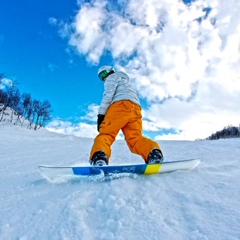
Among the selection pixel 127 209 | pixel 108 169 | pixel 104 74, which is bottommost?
pixel 127 209

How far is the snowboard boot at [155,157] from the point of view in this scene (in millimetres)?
2611

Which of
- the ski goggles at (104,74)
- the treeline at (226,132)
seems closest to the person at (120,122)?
the ski goggles at (104,74)

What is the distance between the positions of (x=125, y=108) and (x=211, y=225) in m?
1.95

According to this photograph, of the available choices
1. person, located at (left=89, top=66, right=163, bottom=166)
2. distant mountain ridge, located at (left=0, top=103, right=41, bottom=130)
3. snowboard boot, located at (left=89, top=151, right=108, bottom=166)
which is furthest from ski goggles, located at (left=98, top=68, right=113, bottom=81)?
distant mountain ridge, located at (left=0, top=103, right=41, bottom=130)

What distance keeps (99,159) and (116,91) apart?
1.03 metres

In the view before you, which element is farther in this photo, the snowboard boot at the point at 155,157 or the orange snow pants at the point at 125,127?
the orange snow pants at the point at 125,127

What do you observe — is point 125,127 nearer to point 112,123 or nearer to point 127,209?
point 112,123

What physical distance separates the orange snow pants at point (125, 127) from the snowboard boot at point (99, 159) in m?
0.13

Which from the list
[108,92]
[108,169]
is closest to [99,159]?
[108,169]

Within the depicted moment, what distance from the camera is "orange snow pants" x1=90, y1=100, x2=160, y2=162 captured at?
284 cm

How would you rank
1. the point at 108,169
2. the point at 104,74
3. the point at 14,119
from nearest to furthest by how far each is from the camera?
1. the point at 108,169
2. the point at 104,74
3. the point at 14,119

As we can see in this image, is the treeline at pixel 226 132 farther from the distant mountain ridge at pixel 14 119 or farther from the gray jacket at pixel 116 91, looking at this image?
the distant mountain ridge at pixel 14 119

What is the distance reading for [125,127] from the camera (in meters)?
3.12

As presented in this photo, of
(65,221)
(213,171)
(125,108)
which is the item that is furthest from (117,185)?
(125,108)
